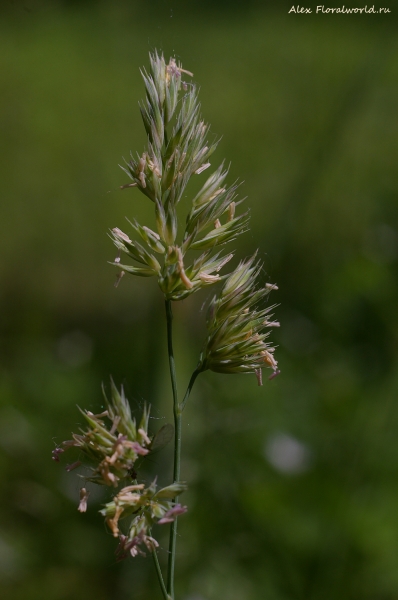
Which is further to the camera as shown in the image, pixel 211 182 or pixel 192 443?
pixel 192 443

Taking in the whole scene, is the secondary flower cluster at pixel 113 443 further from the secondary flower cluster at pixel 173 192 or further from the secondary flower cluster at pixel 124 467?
the secondary flower cluster at pixel 173 192

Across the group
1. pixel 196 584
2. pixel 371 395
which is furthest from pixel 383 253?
pixel 196 584

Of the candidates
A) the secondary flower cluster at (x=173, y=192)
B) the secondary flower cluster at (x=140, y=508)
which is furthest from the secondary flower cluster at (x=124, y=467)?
the secondary flower cluster at (x=173, y=192)

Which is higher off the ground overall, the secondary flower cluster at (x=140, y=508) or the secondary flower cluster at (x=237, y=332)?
the secondary flower cluster at (x=237, y=332)

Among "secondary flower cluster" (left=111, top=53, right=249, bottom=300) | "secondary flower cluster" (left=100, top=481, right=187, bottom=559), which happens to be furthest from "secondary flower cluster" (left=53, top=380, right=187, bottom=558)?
"secondary flower cluster" (left=111, top=53, right=249, bottom=300)

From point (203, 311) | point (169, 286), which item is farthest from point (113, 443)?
point (203, 311)

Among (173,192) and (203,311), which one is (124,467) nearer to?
(173,192)

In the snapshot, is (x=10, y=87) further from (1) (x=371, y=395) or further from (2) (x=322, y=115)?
(1) (x=371, y=395)
